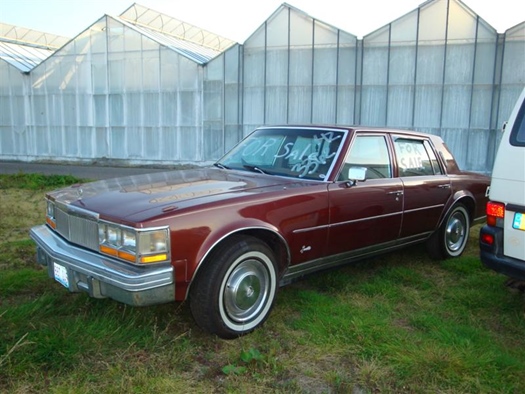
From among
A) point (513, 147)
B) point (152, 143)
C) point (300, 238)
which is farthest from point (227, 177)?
point (152, 143)

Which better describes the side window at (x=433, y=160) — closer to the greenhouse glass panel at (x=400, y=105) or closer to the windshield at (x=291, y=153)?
the windshield at (x=291, y=153)

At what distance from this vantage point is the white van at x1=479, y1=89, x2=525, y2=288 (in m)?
3.62

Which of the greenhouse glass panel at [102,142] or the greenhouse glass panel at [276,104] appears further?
the greenhouse glass panel at [102,142]

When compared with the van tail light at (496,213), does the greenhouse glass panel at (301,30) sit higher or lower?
higher

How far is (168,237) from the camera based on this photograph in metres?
3.04

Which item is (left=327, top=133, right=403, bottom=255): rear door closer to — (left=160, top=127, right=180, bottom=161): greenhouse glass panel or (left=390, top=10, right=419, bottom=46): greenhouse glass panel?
(left=390, top=10, right=419, bottom=46): greenhouse glass panel

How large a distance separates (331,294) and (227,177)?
1.45m

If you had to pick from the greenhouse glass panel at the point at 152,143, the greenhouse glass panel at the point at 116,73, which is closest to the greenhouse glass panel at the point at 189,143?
the greenhouse glass panel at the point at 152,143

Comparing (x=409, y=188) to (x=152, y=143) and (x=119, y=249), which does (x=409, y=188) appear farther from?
(x=152, y=143)

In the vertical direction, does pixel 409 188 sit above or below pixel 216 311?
above

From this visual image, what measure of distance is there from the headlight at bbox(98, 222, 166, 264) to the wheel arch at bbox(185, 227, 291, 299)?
1.00 feet

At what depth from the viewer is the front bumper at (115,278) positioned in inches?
116

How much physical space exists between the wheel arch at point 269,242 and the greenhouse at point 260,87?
42.6 feet

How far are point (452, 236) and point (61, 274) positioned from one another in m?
4.32
